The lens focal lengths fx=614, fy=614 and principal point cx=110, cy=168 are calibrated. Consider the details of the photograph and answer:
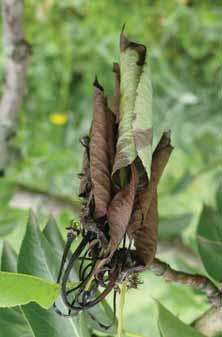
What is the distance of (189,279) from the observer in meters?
0.43

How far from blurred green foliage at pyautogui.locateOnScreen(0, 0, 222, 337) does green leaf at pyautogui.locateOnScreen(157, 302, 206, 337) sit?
0.79 meters

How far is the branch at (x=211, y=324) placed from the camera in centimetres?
46

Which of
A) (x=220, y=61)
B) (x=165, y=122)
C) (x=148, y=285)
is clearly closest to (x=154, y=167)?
(x=148, y=285)

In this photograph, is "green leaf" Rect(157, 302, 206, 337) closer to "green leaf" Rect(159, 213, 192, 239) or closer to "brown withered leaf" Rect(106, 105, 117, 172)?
"brown withered leaf" Rect(106, 105, 117, 172)

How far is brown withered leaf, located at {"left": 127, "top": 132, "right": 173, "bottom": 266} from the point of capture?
351mm

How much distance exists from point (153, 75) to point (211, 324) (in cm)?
104

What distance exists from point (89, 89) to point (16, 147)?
1.77ft

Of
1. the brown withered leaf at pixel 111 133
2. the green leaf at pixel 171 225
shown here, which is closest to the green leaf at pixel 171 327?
the brown withered leaf at pixel 111 133

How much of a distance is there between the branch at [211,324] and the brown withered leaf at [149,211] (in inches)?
4.7

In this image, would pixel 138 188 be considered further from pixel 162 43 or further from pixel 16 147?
pixel 162 43

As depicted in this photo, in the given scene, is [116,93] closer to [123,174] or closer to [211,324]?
[123,174]

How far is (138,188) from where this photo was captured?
35 centimetres

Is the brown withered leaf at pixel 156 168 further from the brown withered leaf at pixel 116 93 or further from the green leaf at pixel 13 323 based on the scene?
the green leaf at pixel 13 323

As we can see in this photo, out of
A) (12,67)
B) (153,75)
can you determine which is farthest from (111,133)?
(153,75)
